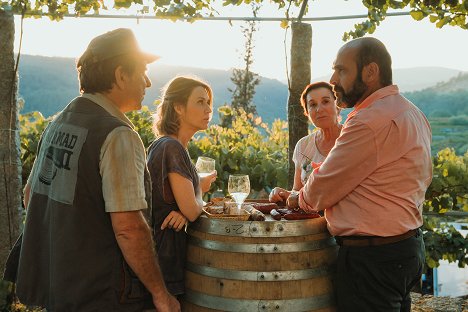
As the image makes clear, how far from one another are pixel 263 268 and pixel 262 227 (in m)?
0.19

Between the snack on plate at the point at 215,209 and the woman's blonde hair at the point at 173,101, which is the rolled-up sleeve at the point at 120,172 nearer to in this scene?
the snack on plate at the point at 215,209

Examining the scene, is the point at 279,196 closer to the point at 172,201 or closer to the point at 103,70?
the point at 172,201

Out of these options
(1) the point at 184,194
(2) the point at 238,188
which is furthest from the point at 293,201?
(1) the point at 184,194

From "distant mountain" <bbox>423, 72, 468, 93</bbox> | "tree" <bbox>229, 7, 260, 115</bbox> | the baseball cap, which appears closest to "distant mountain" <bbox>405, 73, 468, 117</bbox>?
"distant mountain" <bbox>423, 72, 468, 93</bbox>

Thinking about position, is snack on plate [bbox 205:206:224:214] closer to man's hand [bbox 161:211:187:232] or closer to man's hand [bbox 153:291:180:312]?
man's hand [bbox 161:211:187:232]

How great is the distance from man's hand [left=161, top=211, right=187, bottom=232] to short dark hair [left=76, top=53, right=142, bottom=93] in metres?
0.79

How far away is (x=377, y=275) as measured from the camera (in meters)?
2.49

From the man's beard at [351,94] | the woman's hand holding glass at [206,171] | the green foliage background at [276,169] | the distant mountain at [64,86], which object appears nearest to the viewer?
the man's beard at [351,94]

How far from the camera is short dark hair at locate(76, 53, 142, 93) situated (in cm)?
214

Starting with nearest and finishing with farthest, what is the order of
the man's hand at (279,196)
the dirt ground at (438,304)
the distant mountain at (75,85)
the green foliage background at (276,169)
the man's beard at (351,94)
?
the man's beard at (351,94), the man's hand at (279,196), the dirt ground at (438,304), the green foliage background at (276,169), the distant mountain at (75,85)

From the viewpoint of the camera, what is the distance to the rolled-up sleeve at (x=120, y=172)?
198 cm

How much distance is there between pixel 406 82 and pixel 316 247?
196 feet

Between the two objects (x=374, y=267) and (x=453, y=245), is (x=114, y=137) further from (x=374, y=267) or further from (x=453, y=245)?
(x=453, y=245)

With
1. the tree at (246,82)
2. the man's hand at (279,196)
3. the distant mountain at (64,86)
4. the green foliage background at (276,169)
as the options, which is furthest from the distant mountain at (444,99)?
the distant mountain at (64,86)
